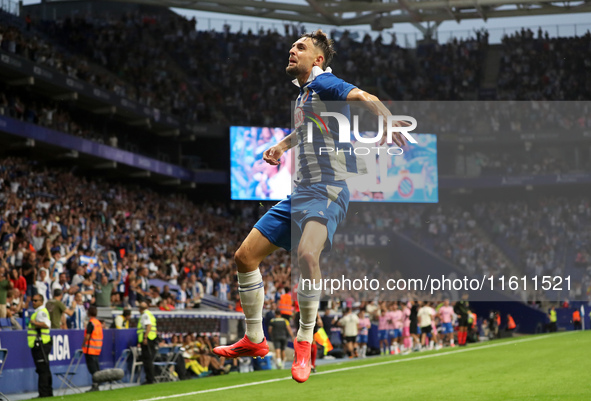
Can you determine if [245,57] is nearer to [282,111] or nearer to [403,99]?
[282,111]

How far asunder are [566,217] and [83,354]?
27871 mm

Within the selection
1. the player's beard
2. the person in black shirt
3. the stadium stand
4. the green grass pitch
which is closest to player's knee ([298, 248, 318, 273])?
the player's beard

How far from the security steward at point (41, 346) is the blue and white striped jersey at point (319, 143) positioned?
33.6 ft

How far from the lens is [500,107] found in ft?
149

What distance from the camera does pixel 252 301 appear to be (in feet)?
19.9

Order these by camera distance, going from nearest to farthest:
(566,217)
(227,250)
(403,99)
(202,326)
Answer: (202,326) < (227,250) < (566,217) < (403,99)

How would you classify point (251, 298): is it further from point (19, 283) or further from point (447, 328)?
point (447, 328)

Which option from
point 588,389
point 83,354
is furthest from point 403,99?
point 588,389

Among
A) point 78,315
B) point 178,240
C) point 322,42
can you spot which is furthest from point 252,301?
point 178,240

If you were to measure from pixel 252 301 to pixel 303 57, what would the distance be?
195 cm

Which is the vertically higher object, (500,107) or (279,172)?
(500,107)

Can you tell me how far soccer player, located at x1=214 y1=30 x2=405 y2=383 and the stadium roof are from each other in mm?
32957

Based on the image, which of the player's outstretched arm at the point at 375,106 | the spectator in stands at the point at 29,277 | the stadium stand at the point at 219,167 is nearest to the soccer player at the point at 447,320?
the stadium stand at the point at 219,167

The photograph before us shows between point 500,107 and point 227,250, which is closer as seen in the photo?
point 227,250
